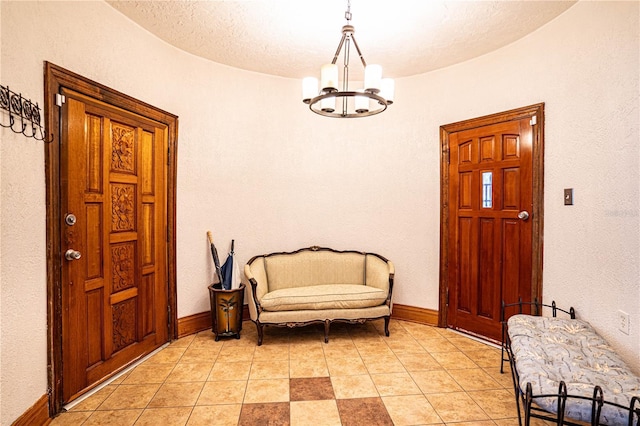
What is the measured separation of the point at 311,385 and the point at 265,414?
1.48 feet

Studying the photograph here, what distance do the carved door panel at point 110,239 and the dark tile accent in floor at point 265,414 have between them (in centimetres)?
113

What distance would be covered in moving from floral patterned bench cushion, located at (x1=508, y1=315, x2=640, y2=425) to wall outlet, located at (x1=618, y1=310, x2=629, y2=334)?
5.1 inches

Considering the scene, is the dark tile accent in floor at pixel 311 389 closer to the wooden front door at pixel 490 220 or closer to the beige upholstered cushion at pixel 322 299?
the beige upholstered cushion at pixel 322 299

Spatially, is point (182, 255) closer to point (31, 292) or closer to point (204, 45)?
point (31, 292)

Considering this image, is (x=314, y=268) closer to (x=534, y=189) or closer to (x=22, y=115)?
(x=534, y=189)

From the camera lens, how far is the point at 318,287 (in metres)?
3.62

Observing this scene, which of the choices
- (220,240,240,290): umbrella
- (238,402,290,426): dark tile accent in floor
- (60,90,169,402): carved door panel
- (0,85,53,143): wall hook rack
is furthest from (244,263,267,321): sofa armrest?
(0,85,53,143): wall hook rack

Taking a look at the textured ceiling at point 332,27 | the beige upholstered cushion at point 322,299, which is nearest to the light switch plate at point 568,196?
the textured ceiling at point 332,27

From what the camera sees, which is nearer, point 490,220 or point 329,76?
point 329,76

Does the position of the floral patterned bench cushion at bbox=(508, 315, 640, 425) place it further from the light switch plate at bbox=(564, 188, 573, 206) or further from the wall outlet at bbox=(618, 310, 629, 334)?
the light switch plate at bbox=(564, 188, 573, 206)

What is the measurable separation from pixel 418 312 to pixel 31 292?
3.34 metres

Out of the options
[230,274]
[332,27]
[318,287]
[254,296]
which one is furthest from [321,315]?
[332,27]

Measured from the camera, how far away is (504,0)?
2.44 meters

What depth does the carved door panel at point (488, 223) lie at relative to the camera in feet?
9.70
